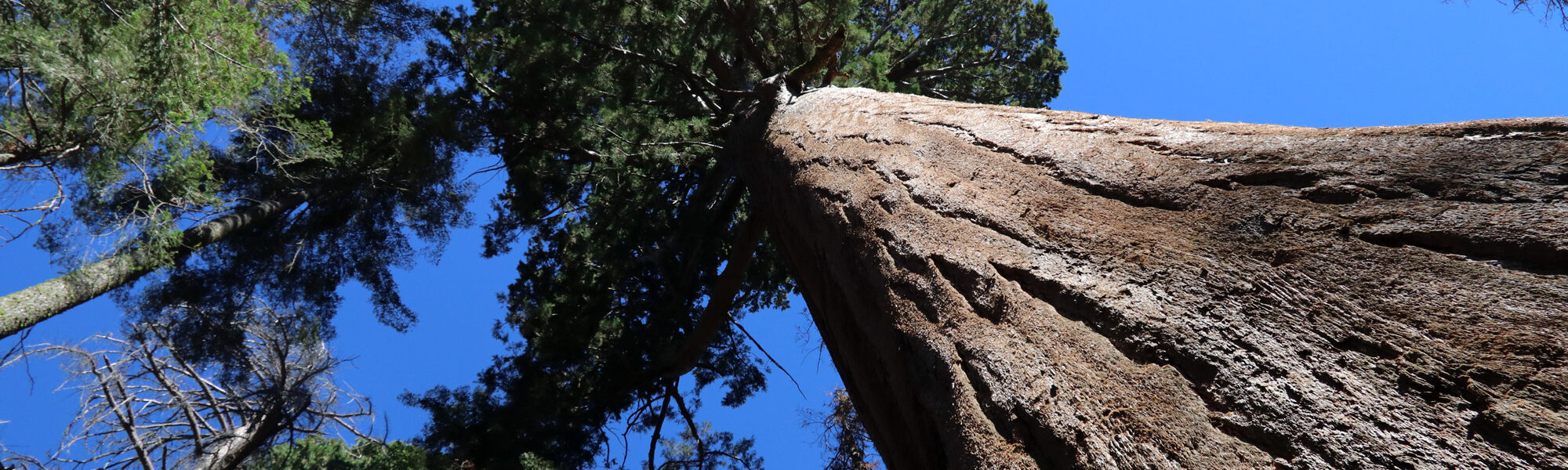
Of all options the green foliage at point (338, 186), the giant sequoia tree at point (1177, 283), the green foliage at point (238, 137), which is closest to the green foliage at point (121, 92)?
the green foliage at point (238, 137)

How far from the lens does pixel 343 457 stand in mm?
8891

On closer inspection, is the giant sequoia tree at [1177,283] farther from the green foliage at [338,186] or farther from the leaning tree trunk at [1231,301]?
the green foliage at [338,186]

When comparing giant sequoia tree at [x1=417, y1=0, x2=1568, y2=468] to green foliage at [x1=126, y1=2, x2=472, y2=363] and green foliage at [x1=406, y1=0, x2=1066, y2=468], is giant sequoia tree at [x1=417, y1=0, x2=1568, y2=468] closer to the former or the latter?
green foliage at [x1=406, y1=0, x2=1066, y2=468]

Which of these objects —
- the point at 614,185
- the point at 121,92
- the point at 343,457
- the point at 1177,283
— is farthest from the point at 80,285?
the point at 1177,283

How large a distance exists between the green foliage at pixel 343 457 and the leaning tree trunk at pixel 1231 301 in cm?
477

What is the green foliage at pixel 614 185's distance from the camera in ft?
18.2

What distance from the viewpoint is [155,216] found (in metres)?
4.65

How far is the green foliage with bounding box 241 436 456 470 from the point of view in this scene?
5.49 metres

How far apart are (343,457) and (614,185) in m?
5.87

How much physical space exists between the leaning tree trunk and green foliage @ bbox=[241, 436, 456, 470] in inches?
188

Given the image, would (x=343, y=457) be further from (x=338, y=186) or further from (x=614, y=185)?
(x=614, y=185)

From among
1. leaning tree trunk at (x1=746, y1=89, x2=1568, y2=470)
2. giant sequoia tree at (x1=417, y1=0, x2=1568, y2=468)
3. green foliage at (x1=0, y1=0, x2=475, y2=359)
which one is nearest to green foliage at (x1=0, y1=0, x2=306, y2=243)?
green foliage at (x1=0, y1=0, x2=475, y2=359)

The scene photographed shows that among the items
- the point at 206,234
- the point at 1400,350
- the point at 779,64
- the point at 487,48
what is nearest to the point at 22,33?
the point at 206,234

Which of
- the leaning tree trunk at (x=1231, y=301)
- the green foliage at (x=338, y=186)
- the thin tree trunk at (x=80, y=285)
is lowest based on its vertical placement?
the leaning tree trunk at (x=1231, y=301)
